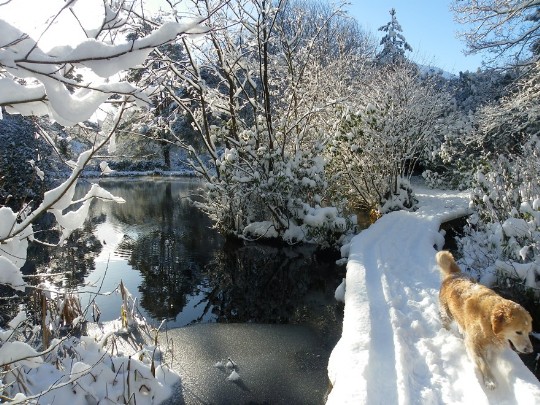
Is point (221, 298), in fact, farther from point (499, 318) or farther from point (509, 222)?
point (499, 318)

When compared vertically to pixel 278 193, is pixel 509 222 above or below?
above

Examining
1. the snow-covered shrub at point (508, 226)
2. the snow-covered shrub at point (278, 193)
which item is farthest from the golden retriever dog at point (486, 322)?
the snow-covered shrub at point (278, 193)

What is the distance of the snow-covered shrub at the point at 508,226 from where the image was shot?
5.61 meters

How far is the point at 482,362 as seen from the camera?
344 centimetres

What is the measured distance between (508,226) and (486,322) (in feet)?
10.2

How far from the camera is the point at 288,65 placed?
11.9m

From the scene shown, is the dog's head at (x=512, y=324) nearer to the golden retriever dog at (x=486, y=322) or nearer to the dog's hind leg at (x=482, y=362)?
the golden retriever dog at (x=486, y=322)

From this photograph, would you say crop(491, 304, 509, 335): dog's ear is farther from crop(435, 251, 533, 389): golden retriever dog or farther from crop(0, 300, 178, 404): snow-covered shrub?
crop(0, 300, 178, 404): snow-covered shrub

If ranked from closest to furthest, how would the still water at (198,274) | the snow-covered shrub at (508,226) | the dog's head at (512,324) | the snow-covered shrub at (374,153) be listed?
the dog's head at (512,324)
the snow-covered shrub at (508,226)
the still water at (198,274)
the snow-covered shrub at (374,153)

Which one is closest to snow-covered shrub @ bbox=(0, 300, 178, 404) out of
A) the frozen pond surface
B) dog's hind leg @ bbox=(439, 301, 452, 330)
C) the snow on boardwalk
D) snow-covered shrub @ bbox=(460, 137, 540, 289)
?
the frozen pond surface

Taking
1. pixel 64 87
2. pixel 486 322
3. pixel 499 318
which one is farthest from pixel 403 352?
pixel 64 87

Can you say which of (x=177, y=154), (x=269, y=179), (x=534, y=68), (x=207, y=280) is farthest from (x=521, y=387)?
(x=177, y=154)

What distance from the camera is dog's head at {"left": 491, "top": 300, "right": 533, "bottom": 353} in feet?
10.5

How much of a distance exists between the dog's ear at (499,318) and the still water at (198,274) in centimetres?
286
